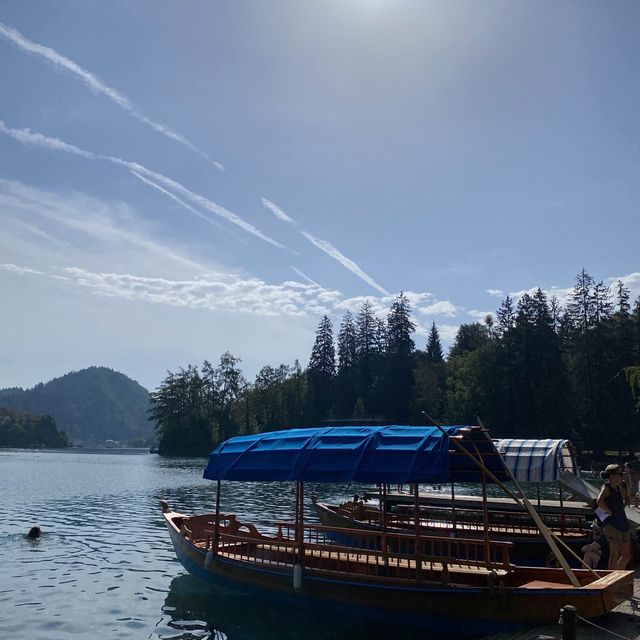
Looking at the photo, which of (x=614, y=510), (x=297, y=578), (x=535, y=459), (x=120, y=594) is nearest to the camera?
(x=614, y=510)

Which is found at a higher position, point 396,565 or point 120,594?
point 396,565

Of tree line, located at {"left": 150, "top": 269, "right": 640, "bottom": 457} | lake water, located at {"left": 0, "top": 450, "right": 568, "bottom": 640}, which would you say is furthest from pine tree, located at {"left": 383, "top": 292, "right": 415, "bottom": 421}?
lake water, located at {"left": 0, "top": 450, "right": 568, "bottom": 640}

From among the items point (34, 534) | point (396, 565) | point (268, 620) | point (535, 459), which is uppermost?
point (535, 459)

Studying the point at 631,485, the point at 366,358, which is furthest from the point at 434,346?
the point at 631,485

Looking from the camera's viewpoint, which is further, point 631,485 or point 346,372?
point 346,372

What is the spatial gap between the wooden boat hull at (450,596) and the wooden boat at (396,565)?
0.8 inches

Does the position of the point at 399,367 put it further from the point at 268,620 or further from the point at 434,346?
the point at 268,620

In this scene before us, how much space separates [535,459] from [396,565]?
9.08 meters

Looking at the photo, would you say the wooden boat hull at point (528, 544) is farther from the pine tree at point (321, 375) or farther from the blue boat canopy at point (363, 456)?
the pine tree at point (321, 375)

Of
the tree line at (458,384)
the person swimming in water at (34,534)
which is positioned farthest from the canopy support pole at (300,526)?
the tree line at (458,384)

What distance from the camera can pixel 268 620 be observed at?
14547 mm

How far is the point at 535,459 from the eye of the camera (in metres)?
20.9

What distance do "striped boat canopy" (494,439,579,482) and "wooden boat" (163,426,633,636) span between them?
5.15 metres

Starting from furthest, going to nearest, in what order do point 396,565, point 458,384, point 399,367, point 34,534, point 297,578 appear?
point 399,367, point 458,384, point 34,534, point 297,578, point 396,565
